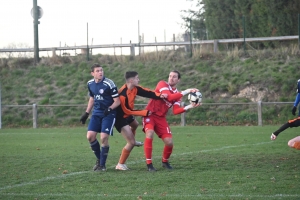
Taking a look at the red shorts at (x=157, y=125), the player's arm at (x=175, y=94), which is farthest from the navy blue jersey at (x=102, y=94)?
the player's arm at (x=175, y=94)

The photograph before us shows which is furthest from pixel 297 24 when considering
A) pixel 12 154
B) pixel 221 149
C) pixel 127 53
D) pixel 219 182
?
pixel 219 182

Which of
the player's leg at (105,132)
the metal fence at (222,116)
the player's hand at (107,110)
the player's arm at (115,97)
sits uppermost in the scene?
the player's arm at (115,97)

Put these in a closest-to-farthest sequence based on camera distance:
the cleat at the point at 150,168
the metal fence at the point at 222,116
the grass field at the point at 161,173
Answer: the grass field at the point at 161,173, the cleat at the point at 150,168, the metal fence at the point at 222,116

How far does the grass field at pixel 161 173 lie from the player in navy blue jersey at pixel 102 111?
391 millimetres

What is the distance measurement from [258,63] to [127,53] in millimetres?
7929

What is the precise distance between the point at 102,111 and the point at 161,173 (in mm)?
1555

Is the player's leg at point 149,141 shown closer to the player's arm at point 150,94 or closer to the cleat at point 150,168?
the cleat at point 150,168

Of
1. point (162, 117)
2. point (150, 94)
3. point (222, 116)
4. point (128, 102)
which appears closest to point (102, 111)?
point (128, 102)

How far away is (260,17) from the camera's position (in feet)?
95.9

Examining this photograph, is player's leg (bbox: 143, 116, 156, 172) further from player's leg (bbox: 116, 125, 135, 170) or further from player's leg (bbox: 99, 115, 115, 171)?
player's leg (bbox: 99, 115, 115, 171)

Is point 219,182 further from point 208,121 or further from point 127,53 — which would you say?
point 127,53

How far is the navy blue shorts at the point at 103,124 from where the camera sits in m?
9.89

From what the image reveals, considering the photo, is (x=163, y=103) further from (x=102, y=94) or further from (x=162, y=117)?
(x=102, y=94)

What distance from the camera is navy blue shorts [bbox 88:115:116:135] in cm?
989
